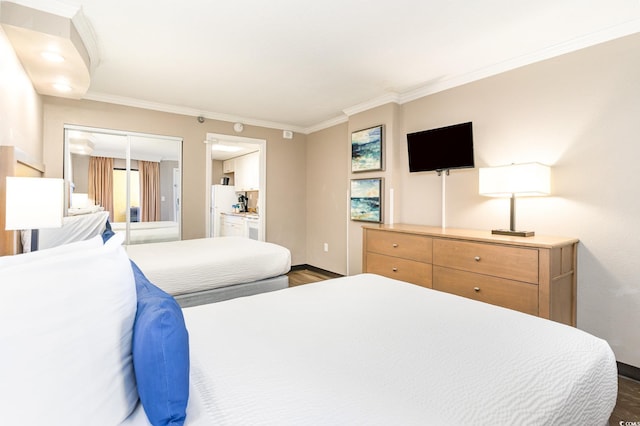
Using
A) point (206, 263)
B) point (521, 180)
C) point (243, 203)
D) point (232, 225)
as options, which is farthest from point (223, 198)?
point (521, 180)

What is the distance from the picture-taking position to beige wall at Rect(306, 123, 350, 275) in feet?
15.6

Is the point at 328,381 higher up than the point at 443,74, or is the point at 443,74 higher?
the point at 443,74

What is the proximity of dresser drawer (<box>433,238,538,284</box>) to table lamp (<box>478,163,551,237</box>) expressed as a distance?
0.31 m

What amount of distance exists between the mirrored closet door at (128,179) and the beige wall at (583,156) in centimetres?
370

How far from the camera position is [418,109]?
12.1ft

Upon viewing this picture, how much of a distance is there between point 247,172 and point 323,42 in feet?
14.9

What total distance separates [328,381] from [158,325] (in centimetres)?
49

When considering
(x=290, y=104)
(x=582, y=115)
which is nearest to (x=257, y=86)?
(x=290, y=104)

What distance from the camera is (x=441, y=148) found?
334 centimetres

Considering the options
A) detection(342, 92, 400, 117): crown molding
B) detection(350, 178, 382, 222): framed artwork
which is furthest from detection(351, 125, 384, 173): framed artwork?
detection(342, 92, 400, 117): crown molding

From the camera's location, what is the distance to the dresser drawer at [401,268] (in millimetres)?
2928

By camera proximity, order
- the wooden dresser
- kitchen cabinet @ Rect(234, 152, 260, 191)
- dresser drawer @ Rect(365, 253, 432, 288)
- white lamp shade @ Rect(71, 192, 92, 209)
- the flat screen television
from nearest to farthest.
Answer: the wooden dresser, dresser drawer @ Rect(365, 253, 432, 288), the flat screen television, white lamp shade @ Rect(71, 192, 92, 209), kitchen cabinet @ Rect(234, 152, 260, 191)

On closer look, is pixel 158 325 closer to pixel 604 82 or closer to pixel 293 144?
pixel 604 82

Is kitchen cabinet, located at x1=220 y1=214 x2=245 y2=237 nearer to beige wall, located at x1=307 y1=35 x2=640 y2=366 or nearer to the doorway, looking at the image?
the doorway
